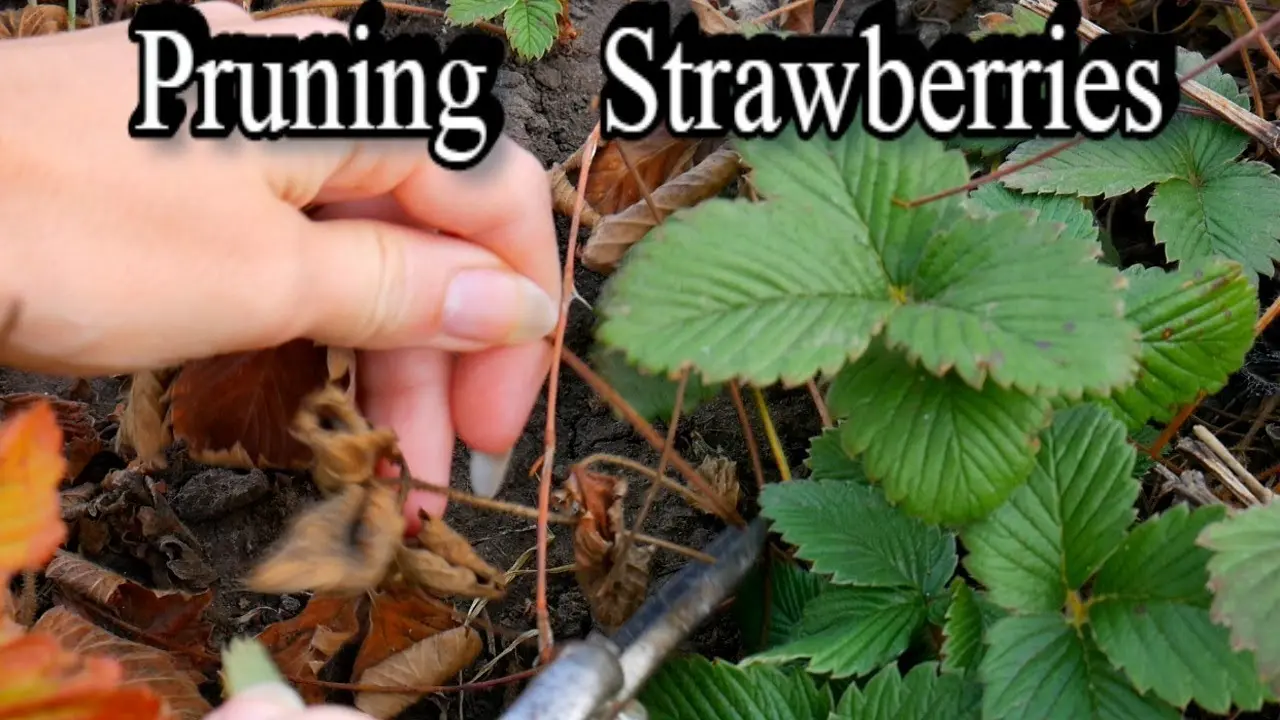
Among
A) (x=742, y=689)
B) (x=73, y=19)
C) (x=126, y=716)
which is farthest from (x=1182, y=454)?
(x=73, y=19)

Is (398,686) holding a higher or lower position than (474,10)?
lower

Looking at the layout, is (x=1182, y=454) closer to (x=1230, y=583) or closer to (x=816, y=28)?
(x=1230, y=583)

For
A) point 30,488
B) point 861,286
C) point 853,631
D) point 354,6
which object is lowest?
point 853,631

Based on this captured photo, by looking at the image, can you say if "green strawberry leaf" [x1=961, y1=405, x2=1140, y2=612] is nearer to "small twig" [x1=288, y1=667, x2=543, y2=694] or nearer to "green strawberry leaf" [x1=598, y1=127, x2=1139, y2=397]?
"green strawberry leaf" [x1=598, y1=127, x2=1139, y2=397]

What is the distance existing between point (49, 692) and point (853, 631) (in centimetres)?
71

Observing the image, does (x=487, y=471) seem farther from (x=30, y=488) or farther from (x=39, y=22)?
(x=39, y=22)

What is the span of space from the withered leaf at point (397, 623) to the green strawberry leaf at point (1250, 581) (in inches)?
30.6

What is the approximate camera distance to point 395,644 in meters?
1.30

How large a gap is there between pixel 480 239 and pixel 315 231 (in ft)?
0.66

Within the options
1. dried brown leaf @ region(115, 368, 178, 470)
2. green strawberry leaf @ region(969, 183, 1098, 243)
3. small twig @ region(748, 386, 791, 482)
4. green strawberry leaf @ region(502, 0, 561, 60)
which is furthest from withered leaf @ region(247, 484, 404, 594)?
green strawberry leaf @ region(502, 0, 561, 60)

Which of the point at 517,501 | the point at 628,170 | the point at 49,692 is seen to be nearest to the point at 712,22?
the point at 628,170

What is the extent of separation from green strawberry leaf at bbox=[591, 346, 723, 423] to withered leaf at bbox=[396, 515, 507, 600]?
28cm

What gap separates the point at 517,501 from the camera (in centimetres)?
148

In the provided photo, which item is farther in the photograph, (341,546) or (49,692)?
(341,546)
